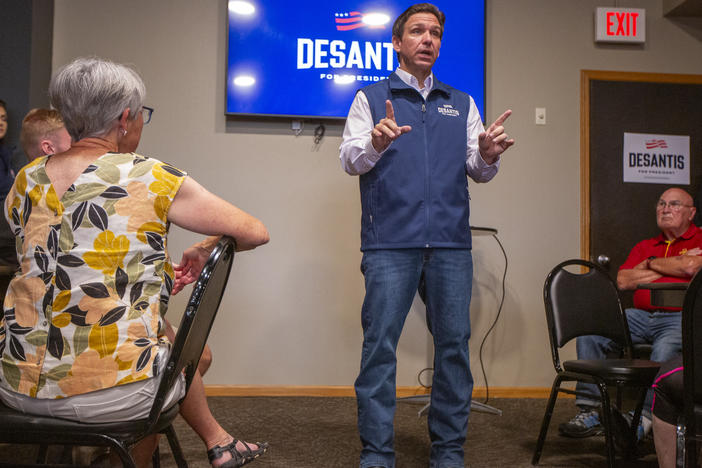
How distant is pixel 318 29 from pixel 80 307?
9.74ft

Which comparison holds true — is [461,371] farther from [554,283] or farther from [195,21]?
[195,21]

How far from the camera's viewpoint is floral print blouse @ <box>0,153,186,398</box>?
1077 mm

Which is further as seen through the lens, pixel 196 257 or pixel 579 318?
pixel 579 318

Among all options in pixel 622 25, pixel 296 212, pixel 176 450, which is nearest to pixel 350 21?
pixel 296 212

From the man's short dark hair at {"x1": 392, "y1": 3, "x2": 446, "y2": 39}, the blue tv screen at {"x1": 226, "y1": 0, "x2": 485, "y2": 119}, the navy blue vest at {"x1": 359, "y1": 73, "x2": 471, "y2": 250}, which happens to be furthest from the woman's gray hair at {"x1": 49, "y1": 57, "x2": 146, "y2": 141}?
the blue tv screen at {"x1": 226, "y1": 0, "x2": 485, "y2": 119}

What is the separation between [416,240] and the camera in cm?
204

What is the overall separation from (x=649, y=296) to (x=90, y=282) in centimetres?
251

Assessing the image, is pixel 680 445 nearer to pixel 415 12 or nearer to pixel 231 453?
pixel 231 453

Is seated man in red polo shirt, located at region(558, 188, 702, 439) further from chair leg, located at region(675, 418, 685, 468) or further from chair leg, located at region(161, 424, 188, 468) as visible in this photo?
chair leg, located at region(161, 424, 188, 468)

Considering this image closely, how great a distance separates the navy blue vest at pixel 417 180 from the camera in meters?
2.06

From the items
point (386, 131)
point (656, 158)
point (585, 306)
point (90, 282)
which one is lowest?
point (585, 306)

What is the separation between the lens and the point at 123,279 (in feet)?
3.63

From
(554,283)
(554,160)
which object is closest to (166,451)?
(554,283)

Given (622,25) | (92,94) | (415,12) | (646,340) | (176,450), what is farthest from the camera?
(622,25)
